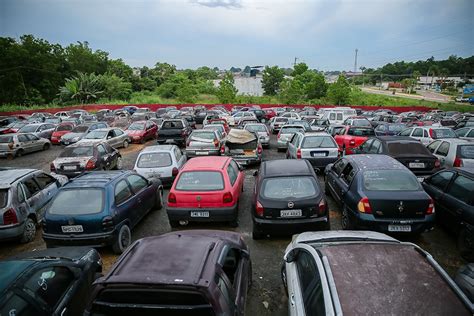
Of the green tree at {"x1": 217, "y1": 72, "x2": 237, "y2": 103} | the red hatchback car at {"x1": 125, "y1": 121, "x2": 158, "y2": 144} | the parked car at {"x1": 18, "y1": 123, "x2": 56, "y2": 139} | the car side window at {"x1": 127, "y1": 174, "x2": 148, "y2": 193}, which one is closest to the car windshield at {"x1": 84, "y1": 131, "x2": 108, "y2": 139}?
the red hatchback car at {"x1": 125, "y1": 121, "x2": 158, "y2": 144}

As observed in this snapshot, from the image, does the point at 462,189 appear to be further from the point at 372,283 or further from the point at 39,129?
the point at 39,129

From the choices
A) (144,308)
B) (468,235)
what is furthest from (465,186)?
(144,308)

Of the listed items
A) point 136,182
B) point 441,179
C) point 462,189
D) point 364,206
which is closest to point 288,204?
point 364,206

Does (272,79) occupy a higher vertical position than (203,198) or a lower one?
higher

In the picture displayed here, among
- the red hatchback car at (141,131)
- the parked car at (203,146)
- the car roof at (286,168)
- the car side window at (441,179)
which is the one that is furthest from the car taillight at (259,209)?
the red hatchback car at (141,131)

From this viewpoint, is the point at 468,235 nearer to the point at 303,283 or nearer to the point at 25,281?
the point at 303,283

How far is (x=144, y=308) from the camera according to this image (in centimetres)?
281

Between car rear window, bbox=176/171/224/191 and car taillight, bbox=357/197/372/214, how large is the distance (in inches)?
113

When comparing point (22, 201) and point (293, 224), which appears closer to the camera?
point (293, 224)

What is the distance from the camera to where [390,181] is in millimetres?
6250

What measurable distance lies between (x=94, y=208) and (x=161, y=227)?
2083 mm

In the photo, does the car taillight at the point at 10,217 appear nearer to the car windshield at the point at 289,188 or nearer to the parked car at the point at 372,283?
the car windshield at the point at 289,188

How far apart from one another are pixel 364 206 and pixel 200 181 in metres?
3.49

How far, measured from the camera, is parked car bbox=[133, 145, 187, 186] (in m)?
9.95
